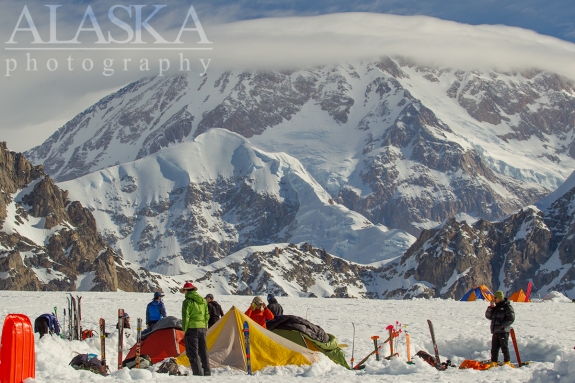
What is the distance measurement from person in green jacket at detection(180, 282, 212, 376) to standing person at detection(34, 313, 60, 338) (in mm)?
6870

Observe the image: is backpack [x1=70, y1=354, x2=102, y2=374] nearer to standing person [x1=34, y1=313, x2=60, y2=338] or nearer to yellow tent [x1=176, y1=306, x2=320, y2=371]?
yellow tent [x1=176, y1=306, x2=320, y2=371]

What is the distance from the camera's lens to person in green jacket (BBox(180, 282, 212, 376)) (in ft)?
62.1

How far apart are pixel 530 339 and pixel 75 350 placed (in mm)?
12795

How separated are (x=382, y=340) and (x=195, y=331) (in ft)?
29.2

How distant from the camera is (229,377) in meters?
18.1

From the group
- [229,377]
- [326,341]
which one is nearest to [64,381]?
[229,377]

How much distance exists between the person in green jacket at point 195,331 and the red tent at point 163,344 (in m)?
3.53

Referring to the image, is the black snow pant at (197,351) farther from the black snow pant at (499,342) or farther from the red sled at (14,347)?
the black snow pant at (499,342)

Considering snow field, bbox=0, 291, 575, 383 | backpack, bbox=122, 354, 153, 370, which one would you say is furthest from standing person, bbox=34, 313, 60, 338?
backpack, bbox=122, 354, 153, 370

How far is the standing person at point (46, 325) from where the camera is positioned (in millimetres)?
24188

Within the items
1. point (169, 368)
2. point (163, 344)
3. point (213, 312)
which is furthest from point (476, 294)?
point (169, 368)

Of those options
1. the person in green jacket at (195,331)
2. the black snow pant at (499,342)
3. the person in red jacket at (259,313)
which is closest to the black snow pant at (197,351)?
the person in green jacket at (195,331)

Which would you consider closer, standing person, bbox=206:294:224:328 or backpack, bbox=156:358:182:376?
backpack, bbox=156:358:182:376

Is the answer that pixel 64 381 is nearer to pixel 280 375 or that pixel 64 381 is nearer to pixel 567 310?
pixel 280 375
